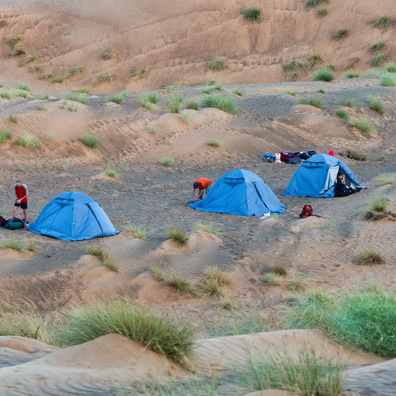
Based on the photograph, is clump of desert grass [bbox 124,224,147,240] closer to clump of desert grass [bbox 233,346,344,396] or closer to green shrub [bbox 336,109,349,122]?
clump of desert grass [bbox 233,346,344,396]

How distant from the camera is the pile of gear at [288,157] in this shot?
2595 cm

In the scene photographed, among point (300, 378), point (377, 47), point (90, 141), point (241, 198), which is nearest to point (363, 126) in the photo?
point (90, 141)

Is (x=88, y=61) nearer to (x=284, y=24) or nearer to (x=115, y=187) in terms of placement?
(x=284, y=24)

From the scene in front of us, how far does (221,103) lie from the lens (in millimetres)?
29578

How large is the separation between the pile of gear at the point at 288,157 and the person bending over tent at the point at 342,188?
493cm

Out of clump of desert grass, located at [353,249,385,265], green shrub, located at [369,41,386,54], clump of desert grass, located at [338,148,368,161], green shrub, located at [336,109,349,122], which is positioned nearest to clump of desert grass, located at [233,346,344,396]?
clump of desert grass, located at [353,249,385,265]

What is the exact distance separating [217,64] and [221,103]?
14.0m

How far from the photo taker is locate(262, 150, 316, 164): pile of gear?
26.0 metres

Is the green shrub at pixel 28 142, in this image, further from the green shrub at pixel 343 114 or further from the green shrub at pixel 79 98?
the green shrub at pixel 343 114

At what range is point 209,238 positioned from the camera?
16062 mm

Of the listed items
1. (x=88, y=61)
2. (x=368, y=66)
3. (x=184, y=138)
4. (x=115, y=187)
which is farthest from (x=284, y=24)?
(x=115, y=187)

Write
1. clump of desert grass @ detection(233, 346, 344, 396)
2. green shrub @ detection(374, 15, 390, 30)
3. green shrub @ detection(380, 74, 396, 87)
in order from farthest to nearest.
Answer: green shrub @ detection(374, 15, 390, 30), green shrub @ detection(380, 74, 396, 87), clump of desert grass @ detection(233, 346, 344, 396)

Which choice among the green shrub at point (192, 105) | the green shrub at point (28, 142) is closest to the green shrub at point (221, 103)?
the green shrub at point (192, 105)

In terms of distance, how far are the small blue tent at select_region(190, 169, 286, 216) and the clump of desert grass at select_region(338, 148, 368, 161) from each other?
8.29 m
